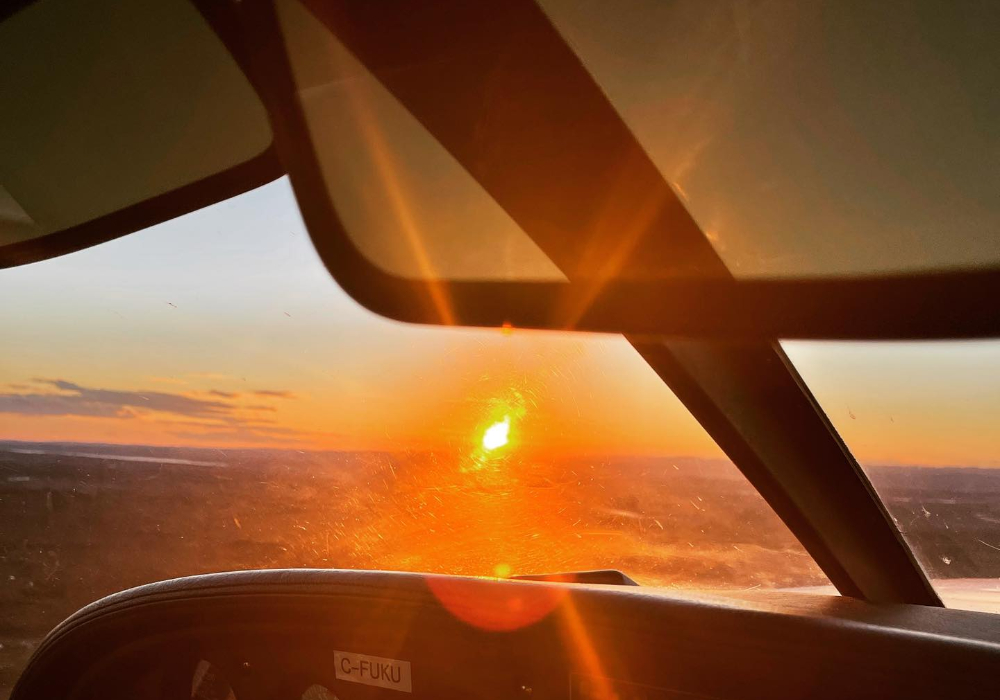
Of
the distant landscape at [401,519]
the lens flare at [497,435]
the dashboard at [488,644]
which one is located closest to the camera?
the dashboard at [488,644]

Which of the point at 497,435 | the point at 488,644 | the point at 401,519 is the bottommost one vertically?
the point at 488,644

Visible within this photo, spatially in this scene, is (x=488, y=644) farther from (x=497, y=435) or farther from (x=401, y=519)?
(x=401, y=519)

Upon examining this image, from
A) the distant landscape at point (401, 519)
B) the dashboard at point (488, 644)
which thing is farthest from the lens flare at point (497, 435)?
the dashboard at point (488, 644)

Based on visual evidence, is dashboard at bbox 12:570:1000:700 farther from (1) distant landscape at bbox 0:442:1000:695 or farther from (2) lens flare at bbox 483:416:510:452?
(2) lens flare at bbox 483:416:510:452

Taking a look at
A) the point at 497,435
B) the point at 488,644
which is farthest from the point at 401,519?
the point at 488,644

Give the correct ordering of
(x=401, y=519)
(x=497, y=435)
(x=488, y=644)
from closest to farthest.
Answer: (x=488, y=644) → (x=497, y=435) → (x=401, y=519)

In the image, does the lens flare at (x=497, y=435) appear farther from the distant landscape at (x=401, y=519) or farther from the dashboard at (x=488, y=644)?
the dashboard at (x=488, y=644)

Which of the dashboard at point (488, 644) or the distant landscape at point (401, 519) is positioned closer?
the dashboard at point (488, 644)
